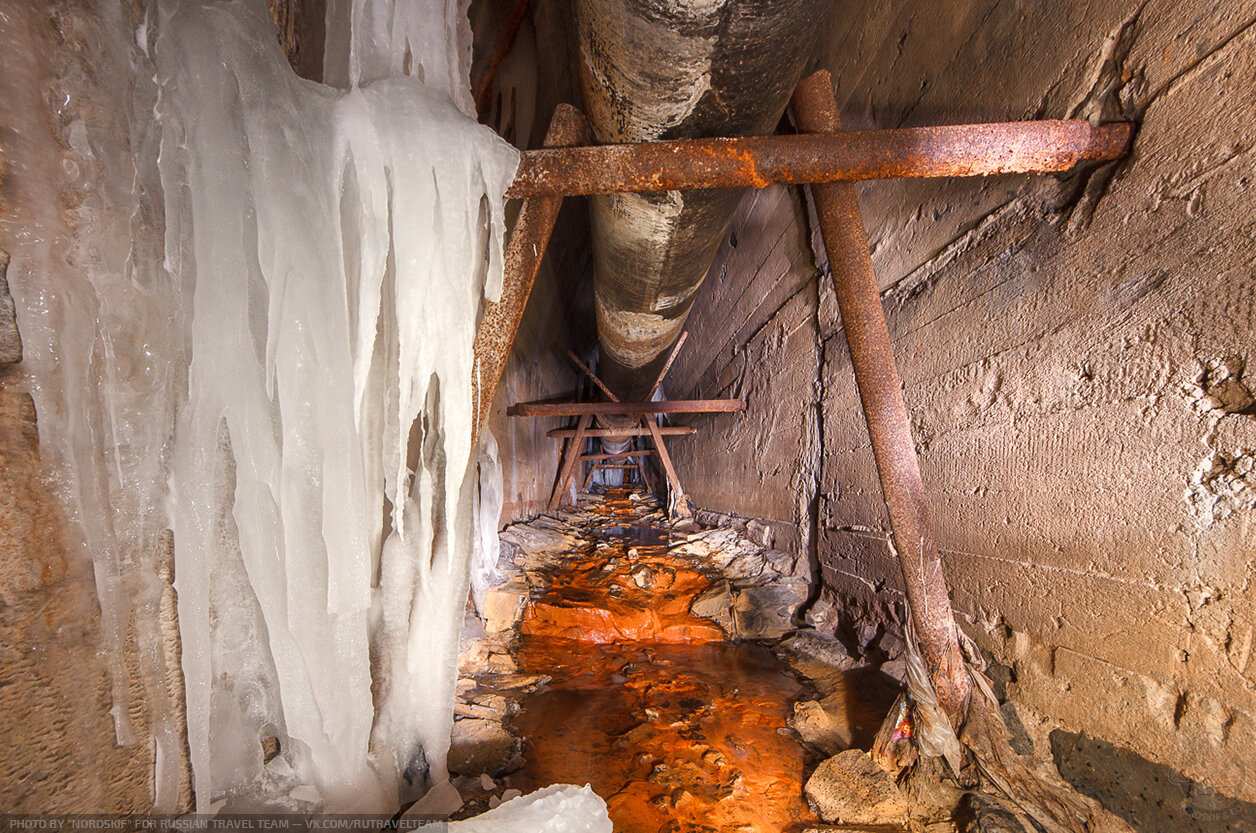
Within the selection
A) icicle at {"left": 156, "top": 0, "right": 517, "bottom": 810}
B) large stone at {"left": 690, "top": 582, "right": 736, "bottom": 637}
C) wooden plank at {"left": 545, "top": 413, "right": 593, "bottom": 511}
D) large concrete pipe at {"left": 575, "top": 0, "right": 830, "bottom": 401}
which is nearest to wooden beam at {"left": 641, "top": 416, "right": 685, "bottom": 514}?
wooden plank at {"left": 545, "top": 413, "right": 593, "bottom": 511}

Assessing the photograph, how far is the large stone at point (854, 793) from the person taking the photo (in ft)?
5.78

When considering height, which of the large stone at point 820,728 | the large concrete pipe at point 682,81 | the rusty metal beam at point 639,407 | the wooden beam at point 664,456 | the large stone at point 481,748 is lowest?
the large stone at point 820,728

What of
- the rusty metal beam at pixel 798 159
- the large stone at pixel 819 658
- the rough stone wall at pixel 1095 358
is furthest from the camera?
the large stone at pixel 819 658

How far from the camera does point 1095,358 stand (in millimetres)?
1610

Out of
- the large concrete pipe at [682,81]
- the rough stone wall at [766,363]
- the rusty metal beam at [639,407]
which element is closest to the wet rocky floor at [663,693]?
the rough stone wall at [766,363]

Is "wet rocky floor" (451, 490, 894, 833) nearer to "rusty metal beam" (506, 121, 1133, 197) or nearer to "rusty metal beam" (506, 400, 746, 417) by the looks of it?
"rusty metal beam" (506, 400, 746, 417)

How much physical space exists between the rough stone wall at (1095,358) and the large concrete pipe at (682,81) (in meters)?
1.11

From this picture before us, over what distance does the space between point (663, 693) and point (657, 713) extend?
256mm

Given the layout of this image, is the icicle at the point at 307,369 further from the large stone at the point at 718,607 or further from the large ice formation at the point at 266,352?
the large stone at the point at 718,607

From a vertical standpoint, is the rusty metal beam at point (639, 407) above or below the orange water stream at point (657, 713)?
above

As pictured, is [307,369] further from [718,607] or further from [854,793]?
[718,607]

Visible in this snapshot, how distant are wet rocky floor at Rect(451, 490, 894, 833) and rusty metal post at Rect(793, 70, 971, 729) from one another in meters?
0.84

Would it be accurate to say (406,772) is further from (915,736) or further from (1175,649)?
(1175,649)

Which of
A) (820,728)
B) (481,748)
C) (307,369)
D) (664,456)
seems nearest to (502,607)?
(481,748)
